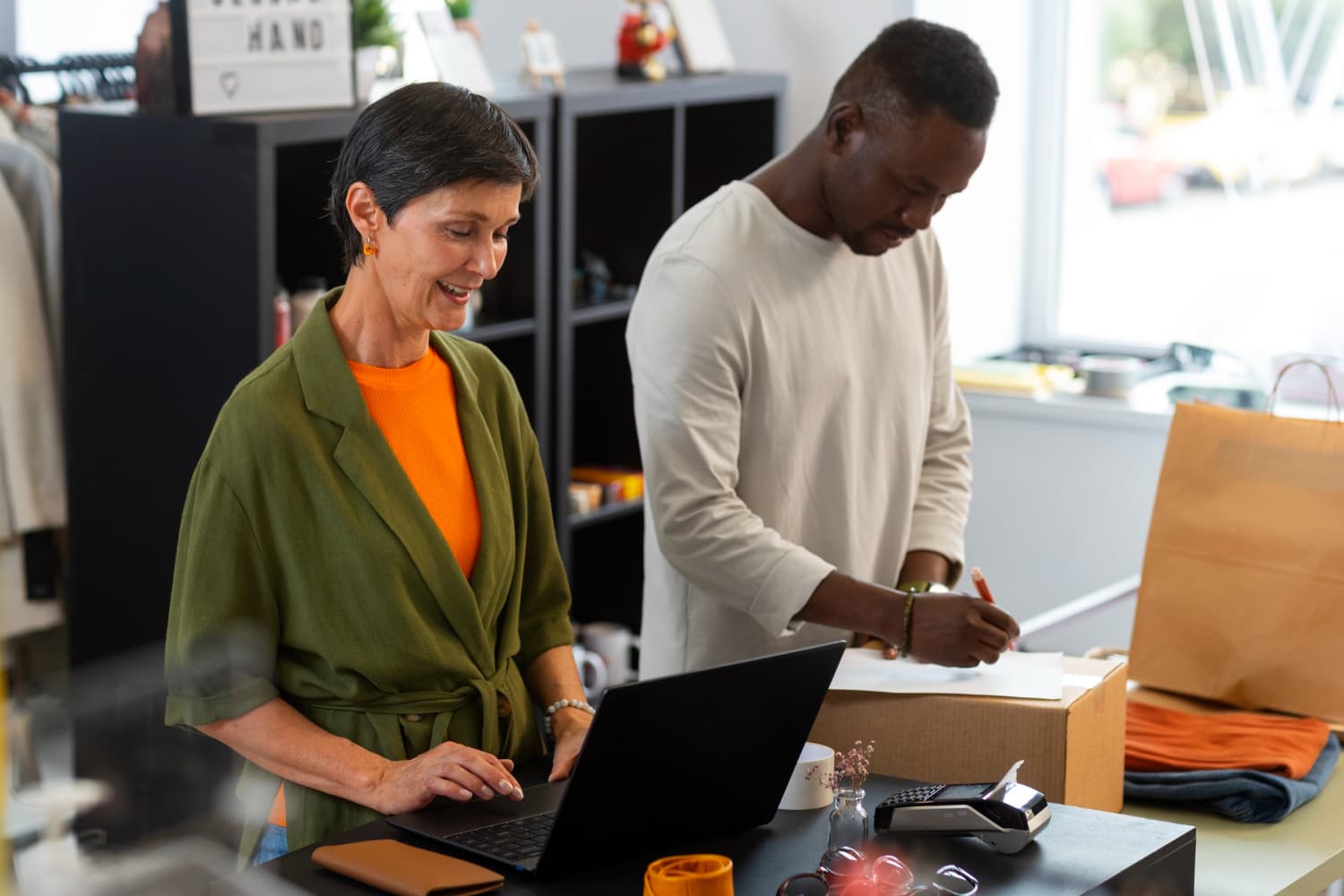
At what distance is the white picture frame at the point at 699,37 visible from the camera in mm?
3691

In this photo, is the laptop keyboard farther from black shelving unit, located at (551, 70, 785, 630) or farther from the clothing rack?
the clothing rack

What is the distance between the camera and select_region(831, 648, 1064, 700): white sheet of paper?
5.37ft

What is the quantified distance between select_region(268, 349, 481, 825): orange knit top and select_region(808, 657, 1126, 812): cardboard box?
0.45 metres

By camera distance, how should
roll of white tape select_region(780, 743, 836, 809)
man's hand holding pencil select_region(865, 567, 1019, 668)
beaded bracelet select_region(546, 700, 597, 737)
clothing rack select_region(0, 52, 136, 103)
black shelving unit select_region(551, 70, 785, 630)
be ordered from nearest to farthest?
roll of white tape select_region(780, 743, 836, 809) < beaded bracelet select_region(546, 700, 597, 737) < man's hand holding pencil select_region(865, 567, 1019, 668) < clothing rack select_region(0, 52, 136, 103) < black shelving unit select_region(551, 70, 785, 630)

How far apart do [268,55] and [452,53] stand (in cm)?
57

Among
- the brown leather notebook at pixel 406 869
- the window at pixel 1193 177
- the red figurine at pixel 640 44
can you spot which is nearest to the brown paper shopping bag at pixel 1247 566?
the brown leather notebook at pixel 406 869

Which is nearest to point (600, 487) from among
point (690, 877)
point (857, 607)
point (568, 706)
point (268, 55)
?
point (268, 55)

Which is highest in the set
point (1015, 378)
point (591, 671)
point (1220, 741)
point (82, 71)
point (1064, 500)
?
point (82, 71)

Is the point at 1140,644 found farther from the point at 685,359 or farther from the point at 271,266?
the point at 271,266

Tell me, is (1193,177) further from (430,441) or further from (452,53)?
(430,441)

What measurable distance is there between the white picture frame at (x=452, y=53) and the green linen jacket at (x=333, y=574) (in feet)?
5.79

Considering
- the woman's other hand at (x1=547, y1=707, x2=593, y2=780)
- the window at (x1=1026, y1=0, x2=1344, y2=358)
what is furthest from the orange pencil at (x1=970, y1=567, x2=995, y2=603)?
the window at (x1=1026, y1=0, x2=1344, y2=358)

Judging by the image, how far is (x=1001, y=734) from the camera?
1.60 m

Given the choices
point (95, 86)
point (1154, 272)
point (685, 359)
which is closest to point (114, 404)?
point (95, 86)
